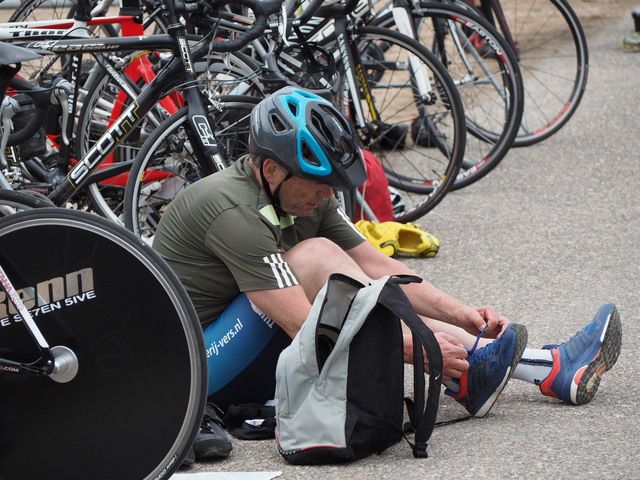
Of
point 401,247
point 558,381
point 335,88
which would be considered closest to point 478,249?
point 401,247

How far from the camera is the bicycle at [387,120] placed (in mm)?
4875

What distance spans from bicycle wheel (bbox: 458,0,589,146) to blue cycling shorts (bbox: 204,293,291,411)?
459cm

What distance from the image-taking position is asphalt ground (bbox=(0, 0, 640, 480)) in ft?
10.8

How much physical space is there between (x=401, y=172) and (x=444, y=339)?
347 centimetres

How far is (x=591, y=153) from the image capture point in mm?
7879

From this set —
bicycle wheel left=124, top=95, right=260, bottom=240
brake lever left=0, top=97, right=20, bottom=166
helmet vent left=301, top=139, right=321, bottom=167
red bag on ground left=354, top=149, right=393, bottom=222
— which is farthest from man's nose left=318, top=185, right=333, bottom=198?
red bag on ground left=354, top=149, right=393, bottom=222

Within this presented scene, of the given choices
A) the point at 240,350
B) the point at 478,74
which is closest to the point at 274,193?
the point at 240,350

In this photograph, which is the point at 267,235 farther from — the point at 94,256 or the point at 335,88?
the point at 335,88

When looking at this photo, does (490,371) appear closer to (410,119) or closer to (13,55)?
(13,55)

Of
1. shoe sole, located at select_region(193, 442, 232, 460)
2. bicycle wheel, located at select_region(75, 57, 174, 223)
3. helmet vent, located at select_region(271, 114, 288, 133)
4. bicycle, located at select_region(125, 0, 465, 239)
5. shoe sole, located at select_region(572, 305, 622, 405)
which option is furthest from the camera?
bicycle wheel, located at select_region(75, 57, 174, 223)

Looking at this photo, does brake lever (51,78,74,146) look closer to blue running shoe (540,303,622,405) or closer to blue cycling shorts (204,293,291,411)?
blue cycling shorts (204,293,291,411)

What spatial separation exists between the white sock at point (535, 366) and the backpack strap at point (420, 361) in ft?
2.00

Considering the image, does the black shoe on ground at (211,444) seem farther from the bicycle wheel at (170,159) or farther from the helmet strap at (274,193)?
the bicycle wheel at (170,159)

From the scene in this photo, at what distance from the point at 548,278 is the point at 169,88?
1.98m
